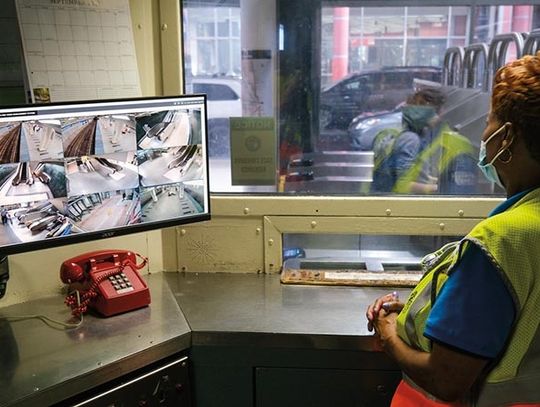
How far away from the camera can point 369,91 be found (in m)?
2.12

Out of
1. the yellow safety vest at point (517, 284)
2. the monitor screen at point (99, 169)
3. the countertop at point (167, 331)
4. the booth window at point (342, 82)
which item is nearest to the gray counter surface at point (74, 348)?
the countertop at point (167, 331)

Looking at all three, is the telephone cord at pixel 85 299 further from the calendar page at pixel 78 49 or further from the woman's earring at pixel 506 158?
the woman's earring at pixel 506 158

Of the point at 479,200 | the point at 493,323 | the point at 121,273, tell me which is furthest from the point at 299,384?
the point at 479,200

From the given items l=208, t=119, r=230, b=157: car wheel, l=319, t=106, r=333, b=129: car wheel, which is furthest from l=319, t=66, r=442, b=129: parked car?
l=208, t=119, r=230, b=157: car wheel

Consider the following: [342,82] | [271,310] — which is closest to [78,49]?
[342,82]

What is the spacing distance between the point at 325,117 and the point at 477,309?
1.18m

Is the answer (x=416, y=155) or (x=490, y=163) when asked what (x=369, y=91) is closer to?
(x=416, y=155)

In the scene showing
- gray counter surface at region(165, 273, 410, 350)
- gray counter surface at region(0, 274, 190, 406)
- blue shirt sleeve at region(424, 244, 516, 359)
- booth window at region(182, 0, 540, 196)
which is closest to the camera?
blue shirt sleeve at region(424, 244, 516, 359)

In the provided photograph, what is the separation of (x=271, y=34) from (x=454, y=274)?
4.05ft

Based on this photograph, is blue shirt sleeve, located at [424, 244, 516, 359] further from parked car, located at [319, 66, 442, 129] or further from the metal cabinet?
parked car, located at [319, 66, 442, 129]

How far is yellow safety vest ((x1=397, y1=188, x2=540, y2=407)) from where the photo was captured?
1.10 meters

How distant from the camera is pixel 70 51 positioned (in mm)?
1880

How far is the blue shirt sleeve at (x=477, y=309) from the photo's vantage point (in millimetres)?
1096

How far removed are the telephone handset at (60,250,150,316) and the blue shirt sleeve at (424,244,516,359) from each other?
102cm
